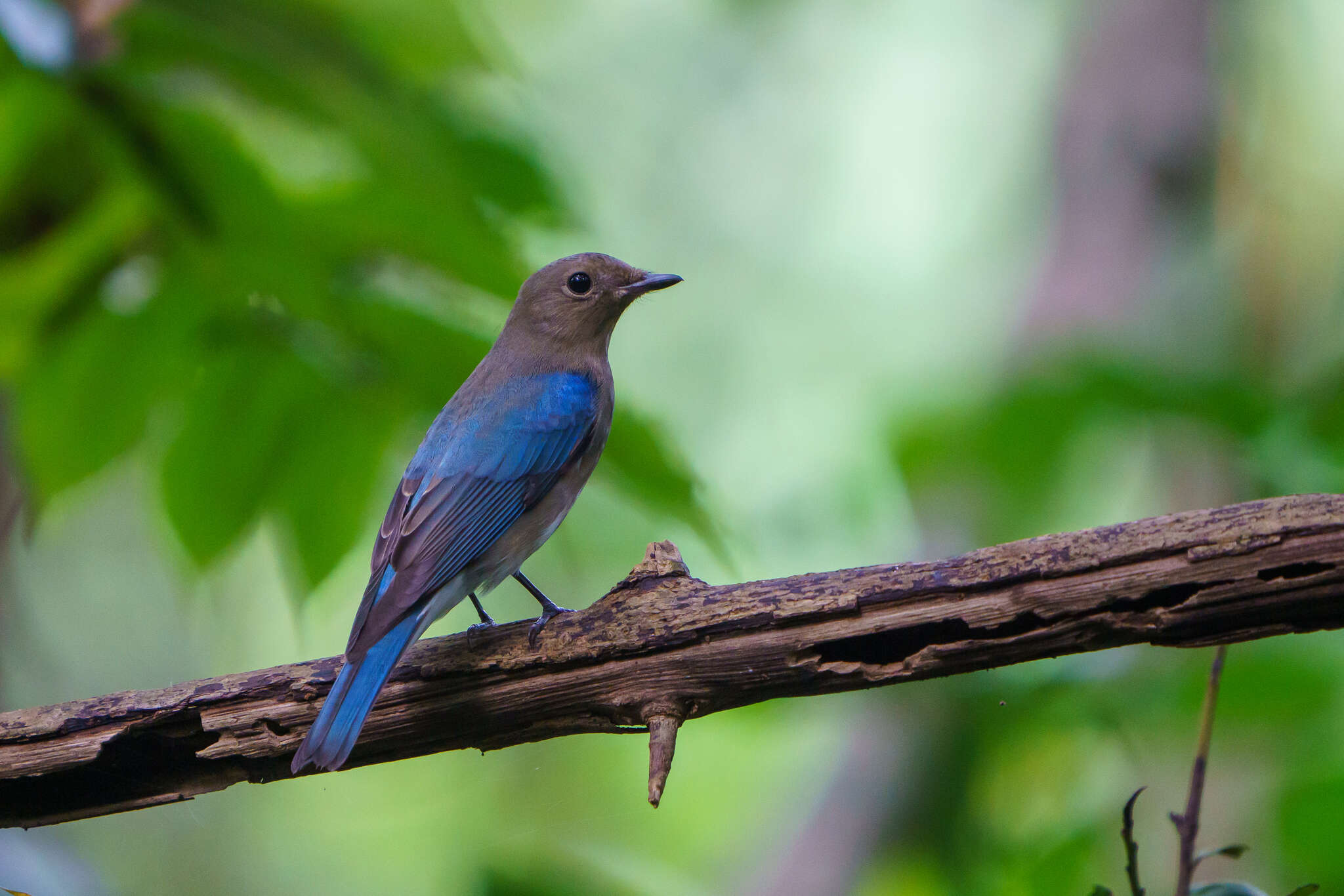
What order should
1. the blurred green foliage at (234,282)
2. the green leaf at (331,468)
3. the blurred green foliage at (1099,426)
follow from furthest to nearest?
the green leaf at (331,468) < the blurred green foliage at (234,282) < the blurred green foliage at (1099,426)

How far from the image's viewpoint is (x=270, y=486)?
3.50 meters

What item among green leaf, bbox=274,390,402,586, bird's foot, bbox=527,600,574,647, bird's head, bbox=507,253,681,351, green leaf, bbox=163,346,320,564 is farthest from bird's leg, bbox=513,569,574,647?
bird's head, bbox=507,253,681,351

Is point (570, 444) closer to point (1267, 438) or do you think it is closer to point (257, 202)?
point (257, 202)

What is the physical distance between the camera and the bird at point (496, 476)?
3.11 meters

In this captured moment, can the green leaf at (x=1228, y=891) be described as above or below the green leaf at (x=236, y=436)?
below

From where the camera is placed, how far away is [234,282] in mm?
3383

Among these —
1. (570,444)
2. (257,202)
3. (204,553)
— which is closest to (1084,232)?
(570,444)

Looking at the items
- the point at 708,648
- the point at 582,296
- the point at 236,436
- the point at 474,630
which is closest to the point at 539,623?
the point at 474,630

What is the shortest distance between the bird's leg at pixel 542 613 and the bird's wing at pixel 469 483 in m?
0.25

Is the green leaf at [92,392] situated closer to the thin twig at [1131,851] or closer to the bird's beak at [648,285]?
the bird's beak at [648,285]

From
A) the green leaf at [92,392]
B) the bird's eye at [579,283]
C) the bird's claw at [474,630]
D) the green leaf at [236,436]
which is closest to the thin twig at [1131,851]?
the bird's claw at [474,630]

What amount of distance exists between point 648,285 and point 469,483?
1.51 meters

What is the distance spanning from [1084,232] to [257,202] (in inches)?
190

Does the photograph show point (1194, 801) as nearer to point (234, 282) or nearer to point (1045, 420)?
point (1045, 420)
